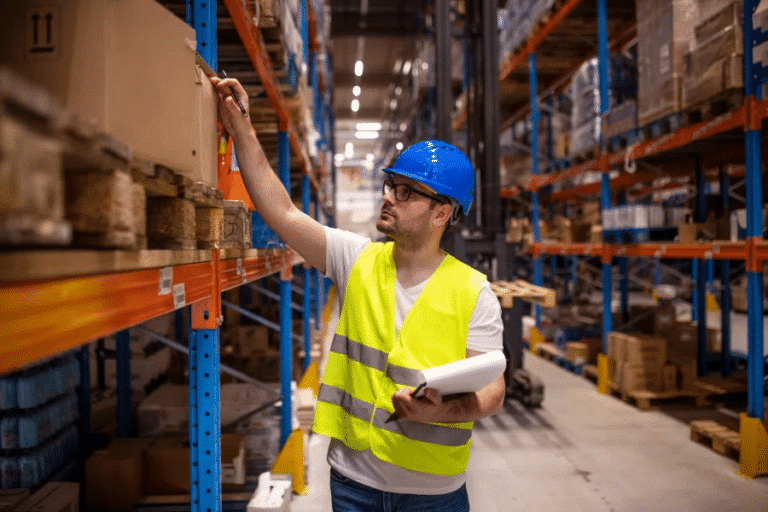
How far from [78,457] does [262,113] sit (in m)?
2.98

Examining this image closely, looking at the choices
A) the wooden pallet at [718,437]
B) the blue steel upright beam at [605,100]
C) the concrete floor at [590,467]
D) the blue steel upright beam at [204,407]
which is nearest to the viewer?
the blue steel upright beam at [204,407]

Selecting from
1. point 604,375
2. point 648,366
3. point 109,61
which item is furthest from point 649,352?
point 109,61

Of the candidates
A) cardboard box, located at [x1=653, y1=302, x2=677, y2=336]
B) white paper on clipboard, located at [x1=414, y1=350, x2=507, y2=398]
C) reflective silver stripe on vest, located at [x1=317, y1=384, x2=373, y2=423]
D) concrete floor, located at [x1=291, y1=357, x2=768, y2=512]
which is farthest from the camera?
cardboard box, located at [x1=653, y1=302, x2=677, y2=336]

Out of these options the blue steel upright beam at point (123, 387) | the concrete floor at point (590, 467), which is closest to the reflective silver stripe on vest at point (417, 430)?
the concrete floor at point (590, 467)

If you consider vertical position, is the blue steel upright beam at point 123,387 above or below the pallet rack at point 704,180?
below

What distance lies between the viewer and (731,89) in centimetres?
497

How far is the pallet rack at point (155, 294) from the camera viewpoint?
84 cm

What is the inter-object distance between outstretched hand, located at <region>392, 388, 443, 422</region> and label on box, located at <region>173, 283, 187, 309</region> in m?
0.69

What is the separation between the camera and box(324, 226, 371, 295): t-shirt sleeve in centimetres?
218

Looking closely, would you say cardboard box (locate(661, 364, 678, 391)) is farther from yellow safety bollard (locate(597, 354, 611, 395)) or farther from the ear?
the ear

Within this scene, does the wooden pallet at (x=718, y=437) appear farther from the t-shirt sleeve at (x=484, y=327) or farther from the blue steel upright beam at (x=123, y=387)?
the blue steel upright beam at (x=123, y=387)

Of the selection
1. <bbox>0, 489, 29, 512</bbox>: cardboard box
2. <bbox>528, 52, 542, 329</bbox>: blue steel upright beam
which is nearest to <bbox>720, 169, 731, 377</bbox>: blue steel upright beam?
<bbox>528, 52, 542, 329</bbox>: blue steel upright beam

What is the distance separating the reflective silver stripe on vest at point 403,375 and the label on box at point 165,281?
2.45 ft

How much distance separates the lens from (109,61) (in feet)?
4.09
